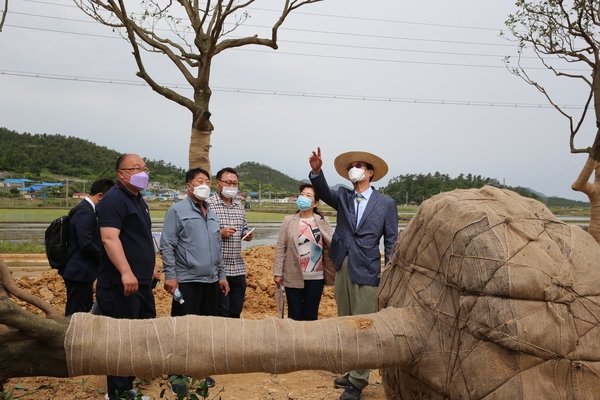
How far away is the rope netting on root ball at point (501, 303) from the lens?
8.45 feet

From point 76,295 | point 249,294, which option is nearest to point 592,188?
point 249,294

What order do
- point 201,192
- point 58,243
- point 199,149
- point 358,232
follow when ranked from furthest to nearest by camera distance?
point 199,149, point 58,243, point 201,192, point 358,232

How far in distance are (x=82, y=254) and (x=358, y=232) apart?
2497mm

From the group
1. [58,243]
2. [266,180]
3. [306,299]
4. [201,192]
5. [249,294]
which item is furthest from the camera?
[266,180]

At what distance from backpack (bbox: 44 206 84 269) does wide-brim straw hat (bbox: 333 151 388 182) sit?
8.01 ft

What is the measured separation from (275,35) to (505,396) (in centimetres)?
761

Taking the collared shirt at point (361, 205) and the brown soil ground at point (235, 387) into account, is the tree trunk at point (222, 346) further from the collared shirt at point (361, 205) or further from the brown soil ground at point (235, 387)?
the collared shirt at point (361, 205)

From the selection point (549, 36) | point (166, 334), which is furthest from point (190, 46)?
point (166, 334)

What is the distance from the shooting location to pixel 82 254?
5117 mm

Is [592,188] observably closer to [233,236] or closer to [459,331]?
[233,236]

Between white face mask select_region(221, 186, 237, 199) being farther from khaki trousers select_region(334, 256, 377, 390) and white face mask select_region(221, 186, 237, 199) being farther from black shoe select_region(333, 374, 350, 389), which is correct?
black shoe select_region(333, 374, 350, 389)

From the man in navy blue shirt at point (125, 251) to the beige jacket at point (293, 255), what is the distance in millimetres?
1491

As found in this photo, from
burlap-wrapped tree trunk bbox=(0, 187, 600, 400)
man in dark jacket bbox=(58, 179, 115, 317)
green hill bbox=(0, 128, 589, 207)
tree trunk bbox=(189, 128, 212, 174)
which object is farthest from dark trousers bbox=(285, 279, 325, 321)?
green hill bbox=(0, 128, 589, 207)

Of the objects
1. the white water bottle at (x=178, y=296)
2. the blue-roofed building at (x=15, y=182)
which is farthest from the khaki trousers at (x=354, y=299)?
the blue-roofed building at (x=15, y=182)
